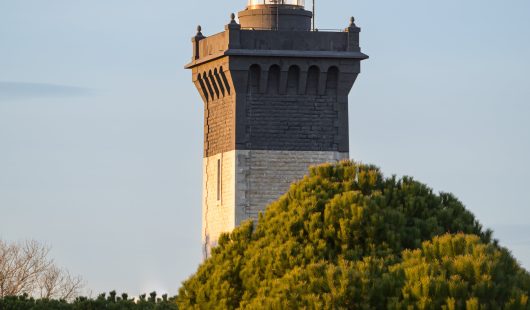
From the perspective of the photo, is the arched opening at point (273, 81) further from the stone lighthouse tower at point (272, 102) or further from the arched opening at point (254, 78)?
the arched opening at point (254, 78)

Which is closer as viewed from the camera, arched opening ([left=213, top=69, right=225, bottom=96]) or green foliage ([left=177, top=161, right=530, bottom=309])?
green foliage ([left=177, top=161, right=530, bottom=309])

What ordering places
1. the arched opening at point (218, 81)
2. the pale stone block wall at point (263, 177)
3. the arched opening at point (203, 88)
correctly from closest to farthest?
the pale stone block wall at point (263, 177) → the arched opening at point (218, 81) → the arched opening at point (203, 88)

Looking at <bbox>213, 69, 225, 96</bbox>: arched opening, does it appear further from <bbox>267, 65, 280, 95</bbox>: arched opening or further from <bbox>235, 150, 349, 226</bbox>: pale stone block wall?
<bbox>235, 150, 349, 226</bbox>: pale stone block wall

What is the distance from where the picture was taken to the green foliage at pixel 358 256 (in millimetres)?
32250

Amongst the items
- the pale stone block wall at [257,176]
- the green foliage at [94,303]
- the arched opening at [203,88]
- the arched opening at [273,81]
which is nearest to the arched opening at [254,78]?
the arched opening at [273,81]

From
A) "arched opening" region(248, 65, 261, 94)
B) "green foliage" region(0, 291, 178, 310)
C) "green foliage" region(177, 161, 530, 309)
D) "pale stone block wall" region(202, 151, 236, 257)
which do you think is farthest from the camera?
"arched opening" region(248, 65, 261, 94)

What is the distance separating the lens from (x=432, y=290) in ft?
104

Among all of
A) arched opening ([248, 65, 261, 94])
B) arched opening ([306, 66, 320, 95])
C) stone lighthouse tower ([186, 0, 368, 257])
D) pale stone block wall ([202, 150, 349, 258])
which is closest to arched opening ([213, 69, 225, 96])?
stone lighthouse tower ([186, 0, 368, 257])

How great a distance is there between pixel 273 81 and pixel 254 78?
0.72 metres

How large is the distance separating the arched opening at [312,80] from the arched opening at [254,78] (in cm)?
184

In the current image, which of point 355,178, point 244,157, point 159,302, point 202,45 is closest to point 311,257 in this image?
point 355,178

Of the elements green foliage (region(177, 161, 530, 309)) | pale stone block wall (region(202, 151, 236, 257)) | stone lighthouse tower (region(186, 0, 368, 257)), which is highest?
stone lighthouse tower (region(186, 0, 368, 257))

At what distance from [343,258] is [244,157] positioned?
1059 inches

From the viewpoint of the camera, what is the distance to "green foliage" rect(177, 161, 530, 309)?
32.2 m
